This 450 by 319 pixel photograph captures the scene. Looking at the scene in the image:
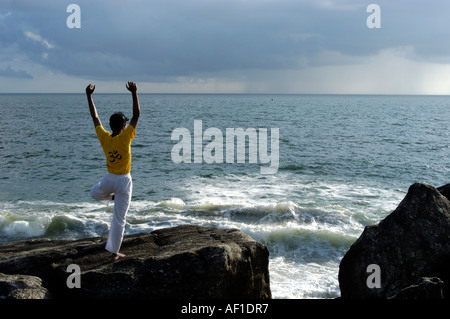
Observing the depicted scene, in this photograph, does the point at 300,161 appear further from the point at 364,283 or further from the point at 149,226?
the point at 364,283

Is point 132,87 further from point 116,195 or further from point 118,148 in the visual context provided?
point 116,195

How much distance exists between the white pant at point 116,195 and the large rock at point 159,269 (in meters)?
0.37

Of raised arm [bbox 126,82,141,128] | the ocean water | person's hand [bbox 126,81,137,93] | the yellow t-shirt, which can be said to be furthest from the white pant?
the ocean water

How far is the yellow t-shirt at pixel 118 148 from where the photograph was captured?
20.3ft

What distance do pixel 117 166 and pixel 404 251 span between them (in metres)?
5.06

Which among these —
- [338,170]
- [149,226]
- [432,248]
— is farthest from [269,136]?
[432,248]

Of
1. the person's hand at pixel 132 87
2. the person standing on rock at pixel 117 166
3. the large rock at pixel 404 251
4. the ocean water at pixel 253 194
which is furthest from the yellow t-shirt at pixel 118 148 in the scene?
the ocean water at pixel 253 194

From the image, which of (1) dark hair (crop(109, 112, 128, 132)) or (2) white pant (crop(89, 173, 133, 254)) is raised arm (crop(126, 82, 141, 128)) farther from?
(2) white pant (crop(89, 173, 133, 254))

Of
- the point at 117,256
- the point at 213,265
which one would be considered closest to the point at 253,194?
the point at 117,256

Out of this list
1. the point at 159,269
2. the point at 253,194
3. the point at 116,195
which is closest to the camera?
the point at 159,269

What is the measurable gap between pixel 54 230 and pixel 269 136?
31.9m

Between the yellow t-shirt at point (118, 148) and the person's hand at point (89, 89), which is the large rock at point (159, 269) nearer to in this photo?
the yellow t-shirt at point (118, 148)

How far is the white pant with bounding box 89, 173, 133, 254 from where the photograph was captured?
632 centimetres

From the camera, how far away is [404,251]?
726cm
